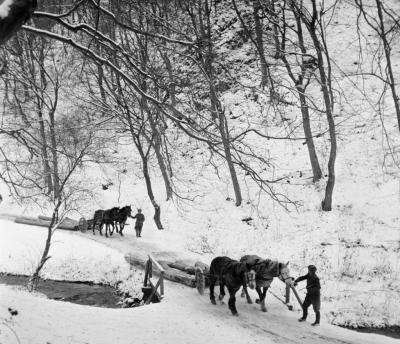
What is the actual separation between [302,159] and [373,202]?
653cm

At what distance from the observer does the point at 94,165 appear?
115 ft

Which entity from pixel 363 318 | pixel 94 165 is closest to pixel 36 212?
pixel 94 165

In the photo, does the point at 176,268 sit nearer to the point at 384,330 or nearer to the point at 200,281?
the point at 200,281

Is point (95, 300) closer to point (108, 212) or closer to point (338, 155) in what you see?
point (108, 212)

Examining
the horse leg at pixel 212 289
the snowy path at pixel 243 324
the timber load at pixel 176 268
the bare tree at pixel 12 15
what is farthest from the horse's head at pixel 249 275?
the bare tree at pixel 12 15

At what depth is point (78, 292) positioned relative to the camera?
16297 millimetres

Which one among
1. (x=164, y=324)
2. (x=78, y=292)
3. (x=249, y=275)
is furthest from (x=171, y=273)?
(x=249, y=275)

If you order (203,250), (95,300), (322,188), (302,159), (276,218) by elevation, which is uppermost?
(302,159)

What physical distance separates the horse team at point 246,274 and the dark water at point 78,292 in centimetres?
434

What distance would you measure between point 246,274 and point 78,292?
7696mm

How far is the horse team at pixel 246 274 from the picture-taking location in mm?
11070

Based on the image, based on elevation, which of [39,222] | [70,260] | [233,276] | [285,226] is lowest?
[70,260]

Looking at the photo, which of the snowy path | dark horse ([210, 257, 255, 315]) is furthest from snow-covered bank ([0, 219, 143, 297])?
dark horse ([210, 257, 255, 315])

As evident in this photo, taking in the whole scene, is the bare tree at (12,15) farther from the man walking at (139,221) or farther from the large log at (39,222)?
the large log at (39,222)
